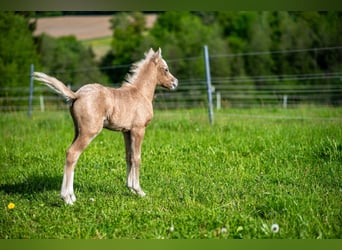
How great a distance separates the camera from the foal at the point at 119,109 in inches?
190

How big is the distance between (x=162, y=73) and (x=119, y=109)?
3.03 ft

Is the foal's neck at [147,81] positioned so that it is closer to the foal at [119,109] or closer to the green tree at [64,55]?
the foal at [119,109]

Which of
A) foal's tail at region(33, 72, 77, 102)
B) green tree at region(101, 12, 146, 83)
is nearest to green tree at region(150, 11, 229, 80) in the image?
green tree at region(101, 12, 146, 83)

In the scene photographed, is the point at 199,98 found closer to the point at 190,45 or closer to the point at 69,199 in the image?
the point at 190,45

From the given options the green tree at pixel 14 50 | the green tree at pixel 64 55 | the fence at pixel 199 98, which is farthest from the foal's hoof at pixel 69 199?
the green tree at pixel 64 55

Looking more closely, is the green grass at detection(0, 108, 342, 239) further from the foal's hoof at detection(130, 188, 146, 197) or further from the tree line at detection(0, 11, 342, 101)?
the tree line at detection(0, 11, 342, 101)

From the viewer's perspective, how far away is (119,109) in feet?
16.9

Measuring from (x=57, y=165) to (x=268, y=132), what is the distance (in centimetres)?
372

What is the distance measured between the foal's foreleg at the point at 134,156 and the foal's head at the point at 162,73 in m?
0.81

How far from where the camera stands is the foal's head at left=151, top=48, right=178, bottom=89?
5.69 meters

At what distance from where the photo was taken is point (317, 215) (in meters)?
4.19

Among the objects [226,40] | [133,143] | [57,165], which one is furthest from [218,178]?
[226,40]

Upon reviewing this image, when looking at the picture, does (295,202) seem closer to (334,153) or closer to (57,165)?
(334,153)

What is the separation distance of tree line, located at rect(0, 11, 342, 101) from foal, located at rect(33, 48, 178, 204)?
28.8 feet
